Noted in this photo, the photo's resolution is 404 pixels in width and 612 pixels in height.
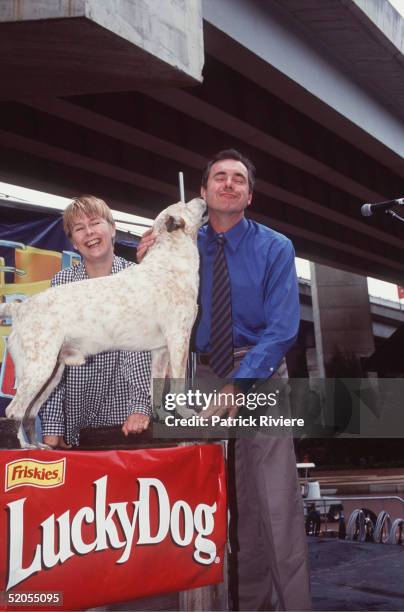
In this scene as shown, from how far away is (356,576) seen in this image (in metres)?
6.37

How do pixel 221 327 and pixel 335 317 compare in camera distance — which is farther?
pixel 335 317

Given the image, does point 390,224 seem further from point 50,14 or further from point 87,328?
point 87,328

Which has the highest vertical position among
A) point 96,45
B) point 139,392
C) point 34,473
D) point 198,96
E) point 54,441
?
point 198,96

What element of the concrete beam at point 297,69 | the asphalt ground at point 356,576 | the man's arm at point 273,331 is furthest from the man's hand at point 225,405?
the concrete beam at point 297,69

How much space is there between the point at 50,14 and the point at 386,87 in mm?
11111

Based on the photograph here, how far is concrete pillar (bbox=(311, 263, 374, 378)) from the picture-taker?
38031mm

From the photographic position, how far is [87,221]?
3324mm

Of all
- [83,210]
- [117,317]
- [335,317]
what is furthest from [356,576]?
[335,317]

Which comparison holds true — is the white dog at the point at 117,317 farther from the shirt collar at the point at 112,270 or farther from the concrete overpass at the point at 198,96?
the concrete overpass at the point at 198,96

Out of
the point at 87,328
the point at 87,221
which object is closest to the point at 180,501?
the point at 87,328

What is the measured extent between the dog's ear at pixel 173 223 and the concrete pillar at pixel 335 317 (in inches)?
1399

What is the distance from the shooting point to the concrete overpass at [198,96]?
642 centimetres

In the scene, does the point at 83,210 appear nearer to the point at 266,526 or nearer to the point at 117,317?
the point at 117,317

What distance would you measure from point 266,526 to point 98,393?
115cm
